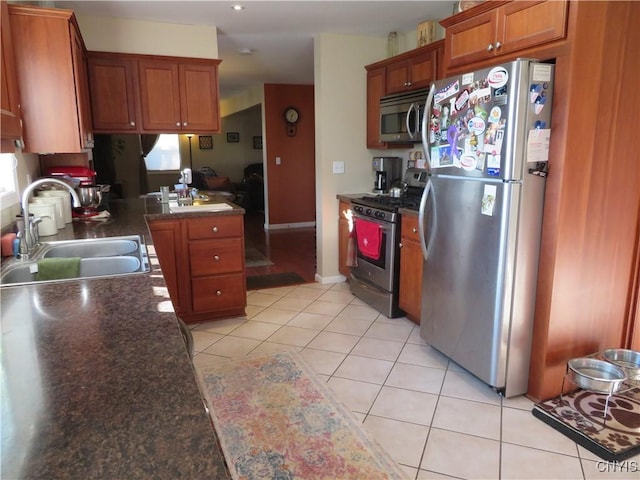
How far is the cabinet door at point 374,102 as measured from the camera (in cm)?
391

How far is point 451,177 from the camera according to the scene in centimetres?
246

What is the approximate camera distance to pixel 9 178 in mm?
2391

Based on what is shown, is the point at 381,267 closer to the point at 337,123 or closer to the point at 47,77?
the point at 337,123

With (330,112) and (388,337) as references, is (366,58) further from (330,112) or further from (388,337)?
(388,337)

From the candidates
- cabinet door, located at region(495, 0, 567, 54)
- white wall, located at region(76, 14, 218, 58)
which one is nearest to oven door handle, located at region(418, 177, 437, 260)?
cabinet door, located at region(495, 0, 567, 54)

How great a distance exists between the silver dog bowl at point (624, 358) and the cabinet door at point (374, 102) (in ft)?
7.91

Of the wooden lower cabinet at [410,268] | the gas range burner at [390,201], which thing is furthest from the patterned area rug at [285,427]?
the gas range burner at [390,201]

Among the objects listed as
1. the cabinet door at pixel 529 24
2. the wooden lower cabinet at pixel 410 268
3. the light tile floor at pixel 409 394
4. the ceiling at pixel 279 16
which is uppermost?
the ceiling at pixel 279 16

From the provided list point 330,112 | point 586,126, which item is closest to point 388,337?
point 586,126

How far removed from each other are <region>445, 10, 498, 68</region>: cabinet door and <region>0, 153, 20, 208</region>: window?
2519 millimetres

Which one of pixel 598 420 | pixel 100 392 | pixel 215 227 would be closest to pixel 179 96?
pixel 215 227

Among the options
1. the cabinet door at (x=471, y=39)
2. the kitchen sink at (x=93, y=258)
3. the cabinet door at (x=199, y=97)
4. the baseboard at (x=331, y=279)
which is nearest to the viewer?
the kitchen sink at (x=93, y=258)

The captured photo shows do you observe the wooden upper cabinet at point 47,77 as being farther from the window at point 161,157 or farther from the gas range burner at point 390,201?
the gas range burner at point 390,201

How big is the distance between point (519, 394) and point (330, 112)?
284 cm
